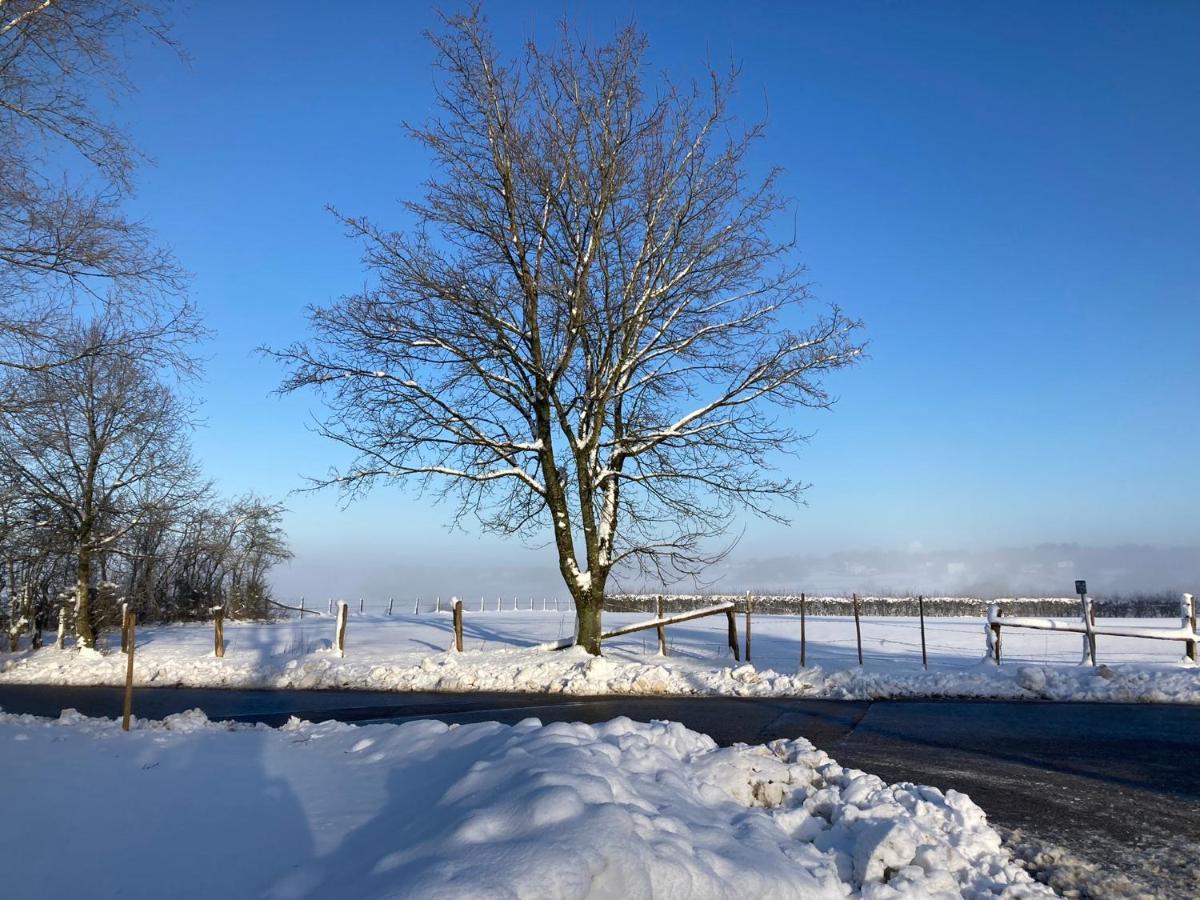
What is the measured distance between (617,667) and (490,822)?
12469mm

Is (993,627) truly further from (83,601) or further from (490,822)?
(83,601)

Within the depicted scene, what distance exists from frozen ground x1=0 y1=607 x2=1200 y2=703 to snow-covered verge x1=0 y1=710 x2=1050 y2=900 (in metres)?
8.82

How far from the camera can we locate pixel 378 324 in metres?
17.8

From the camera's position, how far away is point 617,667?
Answer: 644 inches

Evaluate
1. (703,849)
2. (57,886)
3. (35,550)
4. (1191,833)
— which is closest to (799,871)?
(703,849)

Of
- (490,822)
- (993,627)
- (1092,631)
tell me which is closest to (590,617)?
(993,627)

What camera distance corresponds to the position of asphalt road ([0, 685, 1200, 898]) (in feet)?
18.7

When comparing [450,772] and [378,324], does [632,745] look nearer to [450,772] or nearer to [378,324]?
[450,772]

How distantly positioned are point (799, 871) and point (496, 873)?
182cm

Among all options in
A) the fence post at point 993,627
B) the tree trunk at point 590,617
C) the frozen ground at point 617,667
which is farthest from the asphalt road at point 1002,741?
the fence post at point 993,627

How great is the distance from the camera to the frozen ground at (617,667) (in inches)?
595

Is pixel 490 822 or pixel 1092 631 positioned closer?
pixel 490 822

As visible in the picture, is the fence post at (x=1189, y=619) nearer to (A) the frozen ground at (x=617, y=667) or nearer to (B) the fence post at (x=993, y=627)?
(A) the frozen ground at (x=617, y=667)

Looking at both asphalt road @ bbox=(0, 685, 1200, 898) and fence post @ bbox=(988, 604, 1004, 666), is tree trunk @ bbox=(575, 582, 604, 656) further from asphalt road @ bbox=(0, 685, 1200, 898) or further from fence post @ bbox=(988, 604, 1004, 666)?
fence post @ bbox=(988, 604, 1004, 666)
